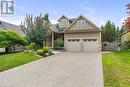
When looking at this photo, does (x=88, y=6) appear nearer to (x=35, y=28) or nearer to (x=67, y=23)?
(x=35, y=28)

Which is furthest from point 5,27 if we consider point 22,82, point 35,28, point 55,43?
point 22,82

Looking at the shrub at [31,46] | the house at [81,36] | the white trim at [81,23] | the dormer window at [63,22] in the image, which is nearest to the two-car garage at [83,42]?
the house at [81,36]

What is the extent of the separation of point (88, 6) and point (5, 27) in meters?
16.8

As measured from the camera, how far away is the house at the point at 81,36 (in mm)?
29859

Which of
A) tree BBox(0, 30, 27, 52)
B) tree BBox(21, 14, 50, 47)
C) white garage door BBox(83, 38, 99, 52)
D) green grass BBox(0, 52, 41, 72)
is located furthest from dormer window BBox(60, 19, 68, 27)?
green grass BBox(0, 52, 41, 72)

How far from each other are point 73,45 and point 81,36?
203cm

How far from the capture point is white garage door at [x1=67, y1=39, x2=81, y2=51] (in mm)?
30969

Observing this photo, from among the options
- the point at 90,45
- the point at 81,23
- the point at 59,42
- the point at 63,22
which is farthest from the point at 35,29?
the point at 63,22

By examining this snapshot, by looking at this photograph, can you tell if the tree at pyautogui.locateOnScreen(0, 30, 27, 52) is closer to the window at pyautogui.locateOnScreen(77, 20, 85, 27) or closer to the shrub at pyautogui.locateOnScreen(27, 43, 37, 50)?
the shrub at pyautogui.locateOnScreen(27, 43, 37, 50)

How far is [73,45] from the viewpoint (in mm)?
31312

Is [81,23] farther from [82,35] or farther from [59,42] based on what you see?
[59,42]

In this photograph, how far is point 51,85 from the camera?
316 inches

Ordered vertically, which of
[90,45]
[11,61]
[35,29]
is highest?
[35,29]

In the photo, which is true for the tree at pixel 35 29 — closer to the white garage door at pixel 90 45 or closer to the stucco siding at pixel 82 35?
the stucco siding at pixel 82 35
